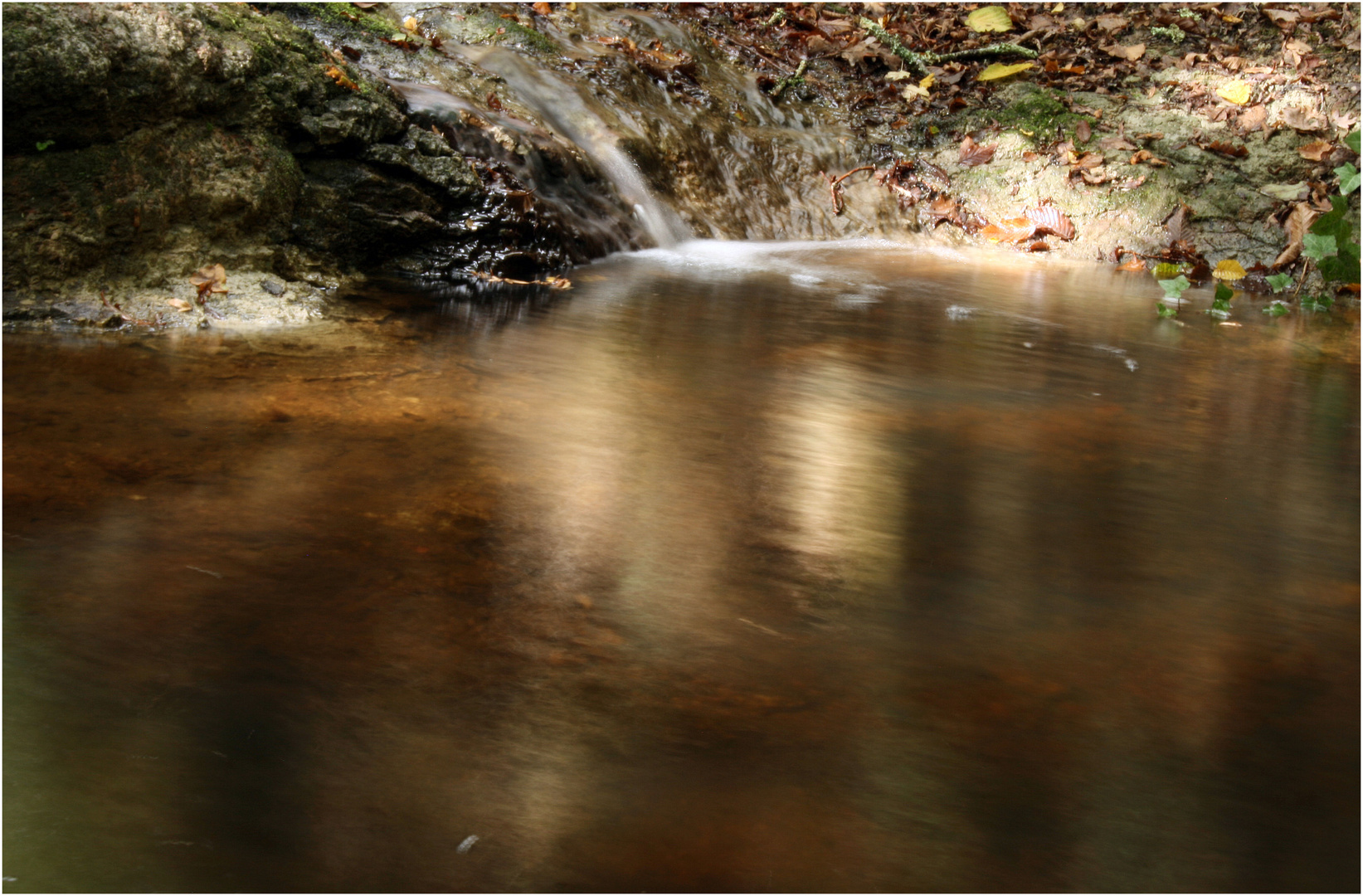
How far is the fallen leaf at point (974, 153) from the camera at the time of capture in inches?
310

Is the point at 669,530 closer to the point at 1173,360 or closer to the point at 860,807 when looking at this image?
the point at 860,807

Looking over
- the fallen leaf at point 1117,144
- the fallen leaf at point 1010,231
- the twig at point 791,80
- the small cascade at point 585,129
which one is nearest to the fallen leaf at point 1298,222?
the fallen leaf at point 1117,144

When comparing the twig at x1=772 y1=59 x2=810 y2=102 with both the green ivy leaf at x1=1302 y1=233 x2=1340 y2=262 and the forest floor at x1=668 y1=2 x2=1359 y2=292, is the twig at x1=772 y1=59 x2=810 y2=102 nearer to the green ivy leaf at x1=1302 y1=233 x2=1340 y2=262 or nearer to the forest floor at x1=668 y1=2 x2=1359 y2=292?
the forest floor at x1=668 y1=2 x2=1359 y2=292

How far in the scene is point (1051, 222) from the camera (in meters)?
7.47

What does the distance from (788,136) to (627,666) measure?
265 inches

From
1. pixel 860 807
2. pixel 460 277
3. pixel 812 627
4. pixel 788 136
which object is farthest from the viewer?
pixel 788 136


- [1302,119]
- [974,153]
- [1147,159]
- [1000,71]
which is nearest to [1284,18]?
[1302,119]

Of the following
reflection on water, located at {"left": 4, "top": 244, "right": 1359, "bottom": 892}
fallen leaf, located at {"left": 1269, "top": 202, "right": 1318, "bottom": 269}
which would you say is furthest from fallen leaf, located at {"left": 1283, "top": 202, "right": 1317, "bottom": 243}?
reflection on water, located at {"left": 4, "top": 244, "right": 1359, "bottom": 892}

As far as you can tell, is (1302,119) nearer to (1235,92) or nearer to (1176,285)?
(1235,92)

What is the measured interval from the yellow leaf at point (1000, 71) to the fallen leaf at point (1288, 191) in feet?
7.43

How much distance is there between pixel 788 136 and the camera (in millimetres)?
7902

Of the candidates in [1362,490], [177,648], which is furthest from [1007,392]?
[177,648]

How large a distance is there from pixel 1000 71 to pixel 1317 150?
8.11 feet

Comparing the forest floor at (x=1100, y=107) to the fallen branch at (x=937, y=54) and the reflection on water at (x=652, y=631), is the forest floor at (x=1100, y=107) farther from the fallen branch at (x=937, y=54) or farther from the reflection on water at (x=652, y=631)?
the reflection on water at (x=652, y=631)
